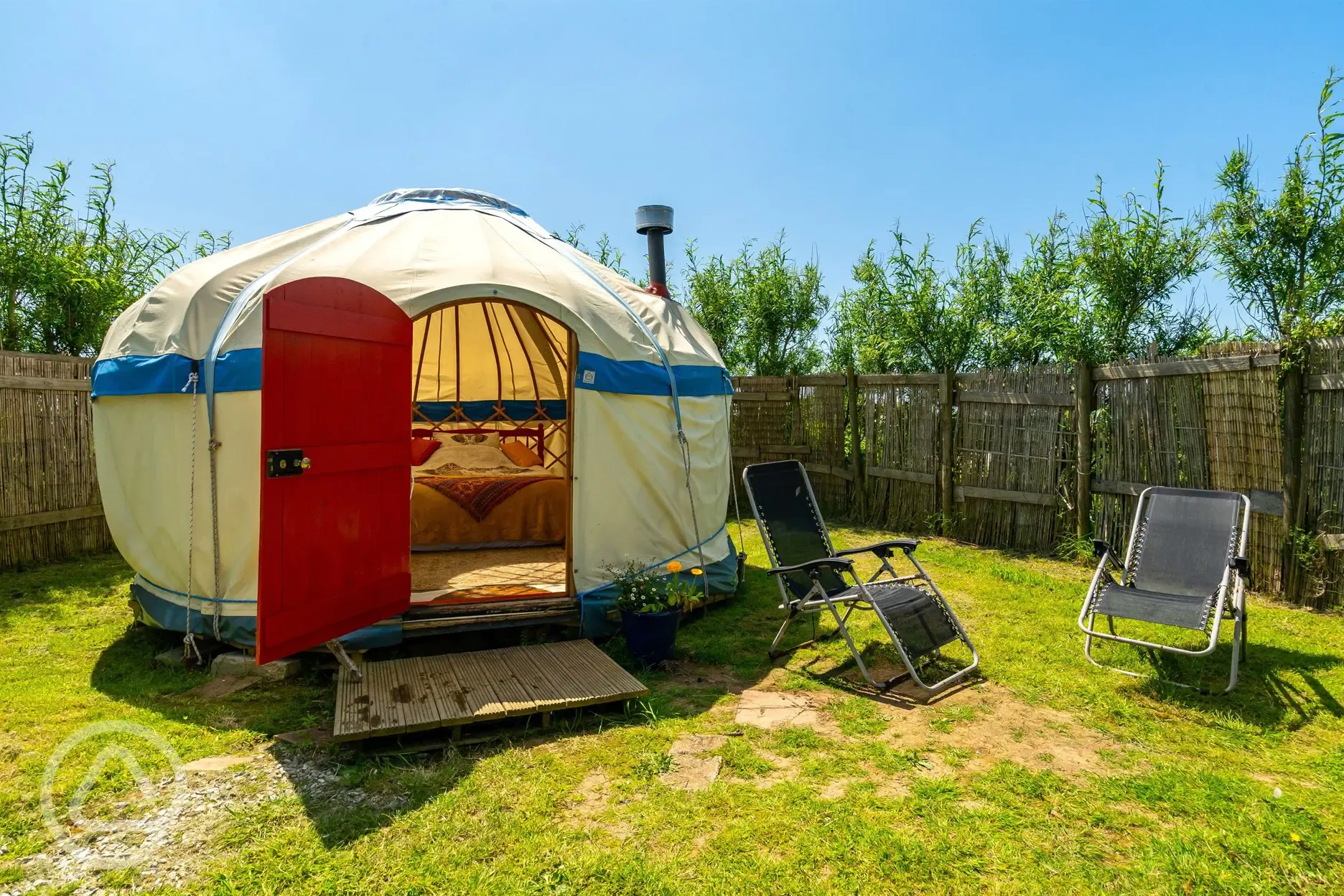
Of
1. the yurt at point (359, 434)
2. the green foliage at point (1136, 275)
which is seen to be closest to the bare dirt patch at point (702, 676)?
the yurt at point (359, 434)

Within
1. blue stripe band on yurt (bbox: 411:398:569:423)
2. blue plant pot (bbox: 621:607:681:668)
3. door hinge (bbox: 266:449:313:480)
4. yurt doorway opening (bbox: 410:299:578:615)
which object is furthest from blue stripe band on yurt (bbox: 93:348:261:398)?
blue stripe band on yurt (bbox: 411:398:569:423)

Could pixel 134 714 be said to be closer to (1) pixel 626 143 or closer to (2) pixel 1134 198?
(1) pixel 626 143

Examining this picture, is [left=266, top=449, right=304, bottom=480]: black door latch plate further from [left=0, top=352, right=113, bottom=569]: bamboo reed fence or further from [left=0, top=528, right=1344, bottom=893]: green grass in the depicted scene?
[left=0, top=352, right=113, bottom=569]: bamboo reed fence

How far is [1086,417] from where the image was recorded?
20.1 feet

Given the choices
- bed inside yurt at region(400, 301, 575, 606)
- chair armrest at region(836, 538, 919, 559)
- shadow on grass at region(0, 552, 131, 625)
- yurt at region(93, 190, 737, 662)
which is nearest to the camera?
yurt at region(93, 190, 737, 662)

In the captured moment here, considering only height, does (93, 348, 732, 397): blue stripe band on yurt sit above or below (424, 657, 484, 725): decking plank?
above

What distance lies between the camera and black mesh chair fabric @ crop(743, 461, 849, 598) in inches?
182

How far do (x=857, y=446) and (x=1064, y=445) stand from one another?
7.91 feet

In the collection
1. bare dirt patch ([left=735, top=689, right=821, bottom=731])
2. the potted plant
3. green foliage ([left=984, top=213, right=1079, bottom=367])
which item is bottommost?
bare dirt patch ([left=735, top=689, right=821, bottom=731])

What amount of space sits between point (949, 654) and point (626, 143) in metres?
5.98

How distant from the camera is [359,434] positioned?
12.4ft

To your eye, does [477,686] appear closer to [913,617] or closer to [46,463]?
[913,617]

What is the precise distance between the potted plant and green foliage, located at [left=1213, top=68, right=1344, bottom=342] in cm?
617

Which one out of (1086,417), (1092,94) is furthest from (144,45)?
(1092,94)
